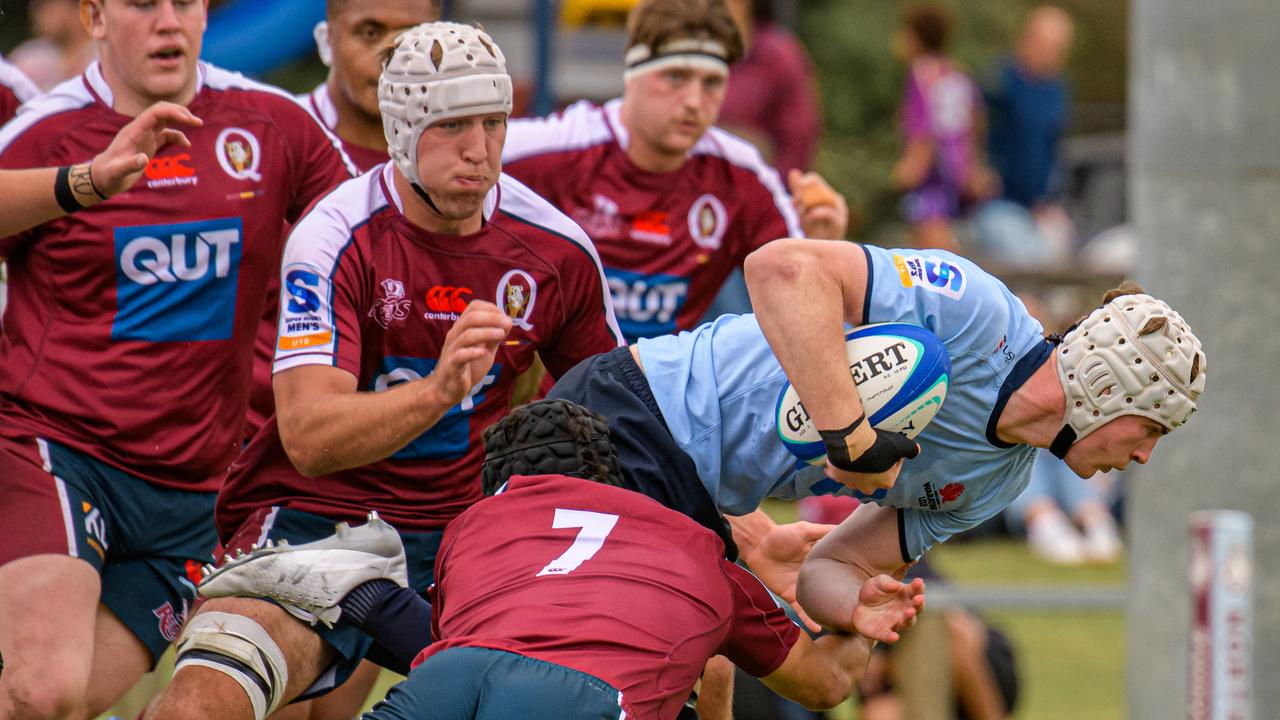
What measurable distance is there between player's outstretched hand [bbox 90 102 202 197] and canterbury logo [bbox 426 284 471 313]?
78 cm

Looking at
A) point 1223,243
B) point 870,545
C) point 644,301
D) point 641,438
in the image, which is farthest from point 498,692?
point 1223,243

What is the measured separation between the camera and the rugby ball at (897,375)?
4512 mm

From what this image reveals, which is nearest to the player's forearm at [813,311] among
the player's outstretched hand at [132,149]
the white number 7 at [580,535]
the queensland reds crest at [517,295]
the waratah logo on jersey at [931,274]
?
the waratah logo on jersey at [931,274]

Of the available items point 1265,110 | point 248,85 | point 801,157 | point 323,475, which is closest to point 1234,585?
point 1265,110

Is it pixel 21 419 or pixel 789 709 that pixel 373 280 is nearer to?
pixel 21 419

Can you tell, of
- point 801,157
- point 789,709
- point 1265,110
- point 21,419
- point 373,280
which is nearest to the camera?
point 373,280

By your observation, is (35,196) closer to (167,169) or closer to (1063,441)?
(167,169)

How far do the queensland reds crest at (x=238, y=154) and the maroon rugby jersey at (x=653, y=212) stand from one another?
4.57 ft

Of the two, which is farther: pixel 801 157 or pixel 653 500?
pixel 801 157

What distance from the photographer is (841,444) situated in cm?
445

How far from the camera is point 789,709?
8516 mm

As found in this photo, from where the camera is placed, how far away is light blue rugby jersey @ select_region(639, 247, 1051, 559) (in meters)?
4.72

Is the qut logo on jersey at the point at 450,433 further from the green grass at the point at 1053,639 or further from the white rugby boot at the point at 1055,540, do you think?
the white rugby boot at the point at 1055,540

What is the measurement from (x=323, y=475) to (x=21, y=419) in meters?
1.02
